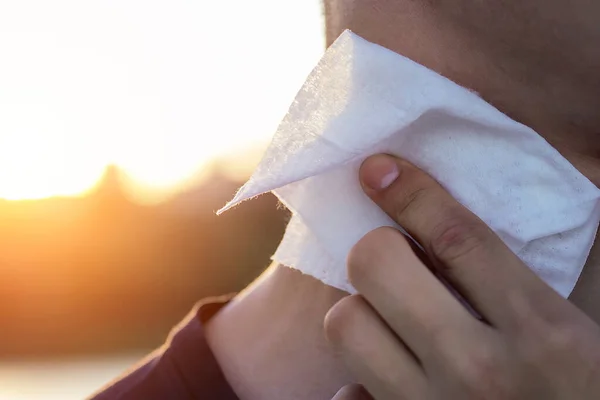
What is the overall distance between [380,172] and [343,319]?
0.10 meters

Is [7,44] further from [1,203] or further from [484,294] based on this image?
[484,294]

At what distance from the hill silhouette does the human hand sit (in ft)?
5.48

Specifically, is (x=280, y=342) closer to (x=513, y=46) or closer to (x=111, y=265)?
(x=513, y=46)

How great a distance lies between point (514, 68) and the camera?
43cm

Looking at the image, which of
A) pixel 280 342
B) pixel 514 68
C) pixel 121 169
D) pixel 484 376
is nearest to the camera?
pixel 484 376

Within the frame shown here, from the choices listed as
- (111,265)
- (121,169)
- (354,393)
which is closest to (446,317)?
(354,393)

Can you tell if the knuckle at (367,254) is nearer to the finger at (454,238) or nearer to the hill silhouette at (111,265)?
the finger at (454,238)

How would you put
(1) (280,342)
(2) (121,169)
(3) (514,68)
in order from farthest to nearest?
(2) (121,169)
(1) (280,342)
(3) (514,68)

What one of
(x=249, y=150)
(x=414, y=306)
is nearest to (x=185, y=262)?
(x=249, y=150)

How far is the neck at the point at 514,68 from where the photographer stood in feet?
1.37

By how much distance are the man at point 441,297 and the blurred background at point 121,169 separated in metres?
1.24

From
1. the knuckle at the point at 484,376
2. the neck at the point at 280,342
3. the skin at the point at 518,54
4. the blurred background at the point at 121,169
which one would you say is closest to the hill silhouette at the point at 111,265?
the blurred background at the point at 121,169

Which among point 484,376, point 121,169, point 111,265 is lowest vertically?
point 484,376

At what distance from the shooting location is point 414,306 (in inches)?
13.8
